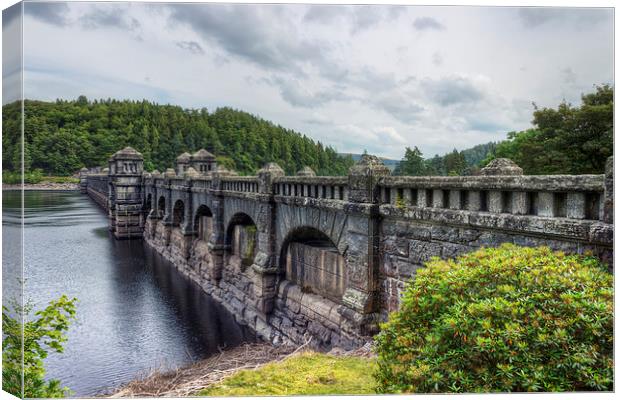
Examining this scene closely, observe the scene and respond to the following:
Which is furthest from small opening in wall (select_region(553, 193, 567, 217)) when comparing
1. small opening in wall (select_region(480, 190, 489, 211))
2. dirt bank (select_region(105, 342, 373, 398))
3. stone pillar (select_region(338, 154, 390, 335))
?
dirt bank (select_region(105, 342, 373, 398))

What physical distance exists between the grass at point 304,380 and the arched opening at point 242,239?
11.6m

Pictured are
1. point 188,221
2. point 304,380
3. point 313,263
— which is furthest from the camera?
point 188,221

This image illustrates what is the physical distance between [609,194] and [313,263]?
34.4 feet

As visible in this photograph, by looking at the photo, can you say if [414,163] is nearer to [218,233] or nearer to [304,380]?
[218,233]

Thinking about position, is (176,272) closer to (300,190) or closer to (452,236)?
(300,190)

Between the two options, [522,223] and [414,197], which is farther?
[414,197]

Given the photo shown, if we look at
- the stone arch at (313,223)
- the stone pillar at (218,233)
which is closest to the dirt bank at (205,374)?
the stone arch at (313,223)

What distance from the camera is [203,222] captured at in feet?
97.9

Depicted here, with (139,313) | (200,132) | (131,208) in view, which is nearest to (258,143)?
(200,132)

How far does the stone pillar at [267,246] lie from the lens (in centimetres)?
1755

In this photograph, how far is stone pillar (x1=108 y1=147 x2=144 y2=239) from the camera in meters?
43.7

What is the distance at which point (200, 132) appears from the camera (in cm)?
8581

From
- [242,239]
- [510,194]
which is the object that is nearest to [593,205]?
[510,194]

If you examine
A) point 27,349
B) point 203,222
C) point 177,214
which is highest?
point 177,214
